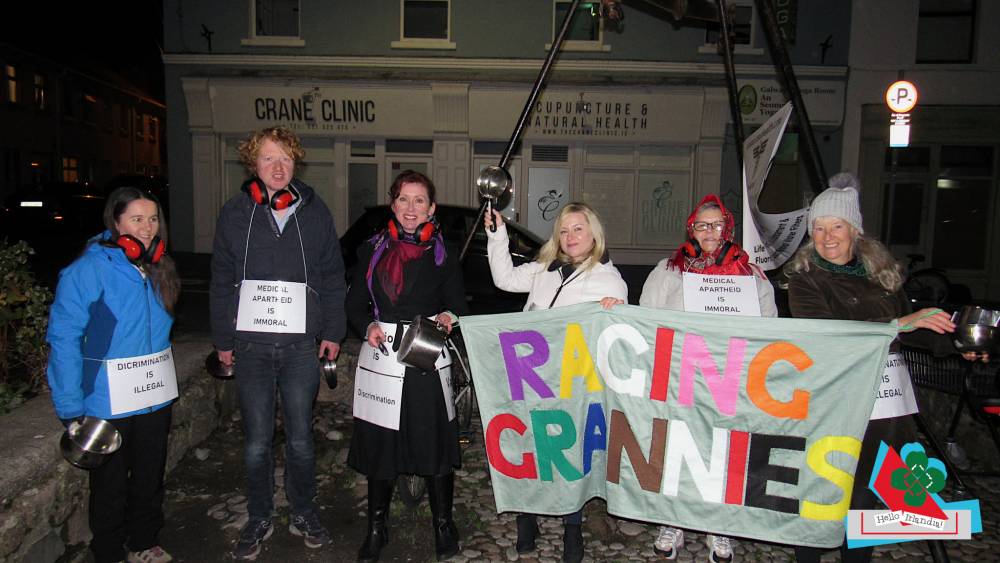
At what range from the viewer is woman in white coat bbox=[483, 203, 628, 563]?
11.0ft

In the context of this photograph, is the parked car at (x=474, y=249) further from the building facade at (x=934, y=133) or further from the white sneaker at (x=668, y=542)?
the building facade at (x=934, y=133)

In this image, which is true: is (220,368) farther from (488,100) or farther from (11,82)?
(11,82)

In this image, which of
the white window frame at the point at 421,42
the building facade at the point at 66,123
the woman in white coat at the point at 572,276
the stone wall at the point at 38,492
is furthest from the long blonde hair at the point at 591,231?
the building facade at the point at 66,123

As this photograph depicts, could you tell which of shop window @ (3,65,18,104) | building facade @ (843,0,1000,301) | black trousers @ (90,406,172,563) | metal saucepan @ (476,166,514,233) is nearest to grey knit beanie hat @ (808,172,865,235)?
metal saucepan @ (476,166,514,233)

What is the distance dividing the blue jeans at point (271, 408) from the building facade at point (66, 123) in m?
28.1

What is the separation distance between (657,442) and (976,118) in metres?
14.7

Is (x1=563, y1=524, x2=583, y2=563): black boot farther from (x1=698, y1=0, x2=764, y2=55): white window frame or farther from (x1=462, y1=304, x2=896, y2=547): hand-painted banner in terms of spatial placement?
(x1=698, y1=0, x2=764, y2=55): white window frame

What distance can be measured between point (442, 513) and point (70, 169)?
109 ft

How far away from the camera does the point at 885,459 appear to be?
2.96m

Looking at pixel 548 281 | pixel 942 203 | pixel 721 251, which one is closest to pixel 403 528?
pixel 548 281

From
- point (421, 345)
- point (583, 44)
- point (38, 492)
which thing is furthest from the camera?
point (583, 44)

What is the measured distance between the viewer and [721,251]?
359 centimetres

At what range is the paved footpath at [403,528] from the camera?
346 cm

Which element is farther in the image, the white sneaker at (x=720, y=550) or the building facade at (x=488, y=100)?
the building facade at (x=488, y=100)
